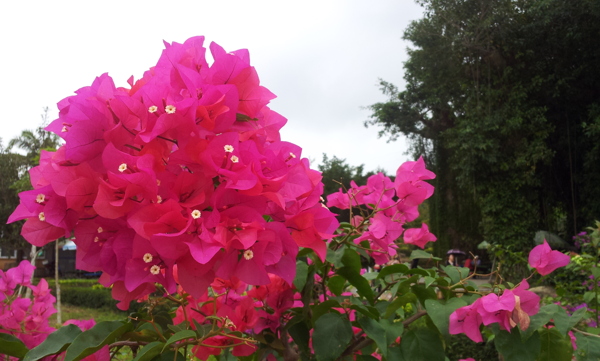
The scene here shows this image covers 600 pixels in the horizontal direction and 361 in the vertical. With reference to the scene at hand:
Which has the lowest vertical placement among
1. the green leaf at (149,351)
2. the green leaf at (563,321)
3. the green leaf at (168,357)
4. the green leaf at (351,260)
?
the green leaf at (563,321)

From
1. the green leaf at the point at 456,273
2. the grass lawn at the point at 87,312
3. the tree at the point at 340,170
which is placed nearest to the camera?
the green leaf at the point at 456,273

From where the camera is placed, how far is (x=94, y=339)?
54cm

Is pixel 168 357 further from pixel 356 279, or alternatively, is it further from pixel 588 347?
pixel 588 347

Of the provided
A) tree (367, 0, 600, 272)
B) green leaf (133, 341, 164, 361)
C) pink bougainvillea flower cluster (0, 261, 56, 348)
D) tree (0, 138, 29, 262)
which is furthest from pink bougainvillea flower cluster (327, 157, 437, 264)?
tree (0, 138, 29, 262)

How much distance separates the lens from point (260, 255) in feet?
1.55

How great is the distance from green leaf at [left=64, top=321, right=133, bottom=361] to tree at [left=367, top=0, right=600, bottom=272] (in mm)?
10943

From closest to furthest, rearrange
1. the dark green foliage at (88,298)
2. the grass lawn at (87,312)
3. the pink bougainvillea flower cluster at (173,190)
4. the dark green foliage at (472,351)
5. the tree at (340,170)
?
the pink bougainvillea flower cluster at (173,190), the dark green foliage at (472,351), the grass lawn at (87,312), the dark green foliage at (88,298), the tree at (340,170)

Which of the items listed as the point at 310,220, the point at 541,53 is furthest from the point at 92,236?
the point at 541,53

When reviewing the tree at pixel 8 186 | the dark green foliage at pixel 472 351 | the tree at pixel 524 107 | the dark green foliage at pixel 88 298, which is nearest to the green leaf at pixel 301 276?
the dark green foliage at pixel 472 351

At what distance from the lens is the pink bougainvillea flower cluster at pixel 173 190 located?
0.45 m

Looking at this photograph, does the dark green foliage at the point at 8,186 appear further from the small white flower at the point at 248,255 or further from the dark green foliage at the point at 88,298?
the small white flower at the point at 248,255

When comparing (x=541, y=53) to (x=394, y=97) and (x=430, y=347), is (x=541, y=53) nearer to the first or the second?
(x=394, y=97)

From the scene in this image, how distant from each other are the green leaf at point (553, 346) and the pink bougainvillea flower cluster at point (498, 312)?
0.18 ft

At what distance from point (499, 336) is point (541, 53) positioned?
1193cm
